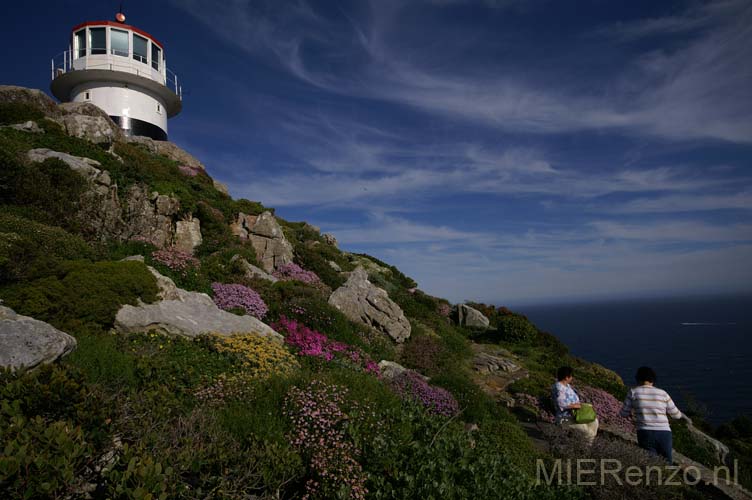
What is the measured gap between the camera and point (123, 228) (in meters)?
14.2

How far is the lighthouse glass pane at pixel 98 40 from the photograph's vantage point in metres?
28.8

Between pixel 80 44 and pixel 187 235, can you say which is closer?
pixel 187 235

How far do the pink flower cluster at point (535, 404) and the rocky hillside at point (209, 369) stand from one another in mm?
107

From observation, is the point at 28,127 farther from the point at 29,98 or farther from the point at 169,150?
the point at 169,150

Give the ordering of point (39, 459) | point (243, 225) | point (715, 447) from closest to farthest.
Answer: point (39, 459), point (715, 447), point (243, 225)

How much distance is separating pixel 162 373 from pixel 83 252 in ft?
21.9

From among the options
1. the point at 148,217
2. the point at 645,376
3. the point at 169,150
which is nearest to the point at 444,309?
the point at 645,376

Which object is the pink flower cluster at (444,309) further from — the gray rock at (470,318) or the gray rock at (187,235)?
the gray rock at (187,235)

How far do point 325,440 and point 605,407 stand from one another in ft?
39.6

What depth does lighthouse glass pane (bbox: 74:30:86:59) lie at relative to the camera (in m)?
29.2

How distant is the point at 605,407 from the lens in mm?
12750

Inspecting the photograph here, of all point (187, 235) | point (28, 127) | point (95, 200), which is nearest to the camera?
point (95, 200)

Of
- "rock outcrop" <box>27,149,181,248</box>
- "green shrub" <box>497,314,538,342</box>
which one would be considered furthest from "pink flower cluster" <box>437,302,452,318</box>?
"rock outcrop" <box>27,149,181,248</box>

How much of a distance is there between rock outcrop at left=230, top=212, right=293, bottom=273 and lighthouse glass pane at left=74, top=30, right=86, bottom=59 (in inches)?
916
